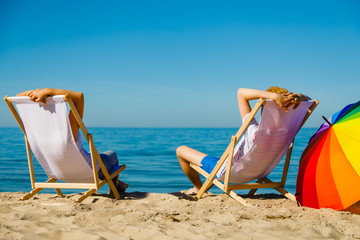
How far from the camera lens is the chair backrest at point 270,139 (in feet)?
10.4

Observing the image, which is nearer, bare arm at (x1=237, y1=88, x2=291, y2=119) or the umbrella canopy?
the umbrella canopy

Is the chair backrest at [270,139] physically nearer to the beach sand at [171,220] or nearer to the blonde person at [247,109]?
the blonde person at [247,109]

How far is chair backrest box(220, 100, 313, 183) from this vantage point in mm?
3170

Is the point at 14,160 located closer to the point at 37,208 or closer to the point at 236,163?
the point at 37,208

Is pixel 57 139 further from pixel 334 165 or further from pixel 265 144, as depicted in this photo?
pixel 334 165

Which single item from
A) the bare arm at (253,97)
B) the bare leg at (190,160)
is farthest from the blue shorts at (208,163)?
the bare arm at (253,97)

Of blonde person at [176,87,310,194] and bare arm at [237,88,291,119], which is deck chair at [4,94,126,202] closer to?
blonde person at [176,87,310,194]

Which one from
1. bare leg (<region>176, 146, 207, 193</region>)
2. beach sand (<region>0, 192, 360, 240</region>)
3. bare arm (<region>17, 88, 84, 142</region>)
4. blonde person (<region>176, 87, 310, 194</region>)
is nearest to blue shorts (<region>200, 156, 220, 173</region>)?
blonde person (<region>176, 87, 310, 194</region>)

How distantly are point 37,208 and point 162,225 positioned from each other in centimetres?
132

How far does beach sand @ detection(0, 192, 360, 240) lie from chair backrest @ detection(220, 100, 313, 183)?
1.26ft

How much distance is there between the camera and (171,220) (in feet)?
9.35

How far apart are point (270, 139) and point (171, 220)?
4.08 ft

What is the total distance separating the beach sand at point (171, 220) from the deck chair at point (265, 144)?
0.88 ft

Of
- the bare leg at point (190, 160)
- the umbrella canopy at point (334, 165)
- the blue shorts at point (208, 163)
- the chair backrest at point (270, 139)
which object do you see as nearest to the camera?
the umbrella canopy at point (334, 165)
